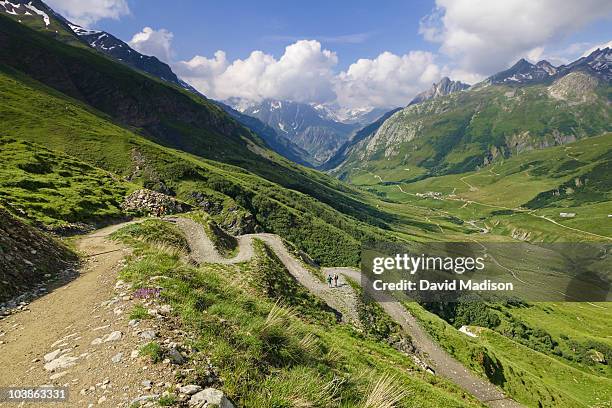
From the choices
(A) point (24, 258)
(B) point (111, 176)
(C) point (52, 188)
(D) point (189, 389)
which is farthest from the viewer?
(B) point (111, 176)

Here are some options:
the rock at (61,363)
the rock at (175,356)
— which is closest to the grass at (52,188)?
the rock at (61,363)

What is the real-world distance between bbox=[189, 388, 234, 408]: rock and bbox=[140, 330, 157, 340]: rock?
2825 mm

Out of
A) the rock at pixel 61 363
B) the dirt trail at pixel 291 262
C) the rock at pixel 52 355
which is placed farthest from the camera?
the dirt trail at pixel 291 262

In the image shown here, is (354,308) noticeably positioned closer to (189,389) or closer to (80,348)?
(80,348)

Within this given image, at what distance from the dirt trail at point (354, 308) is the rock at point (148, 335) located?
30123 millimetres

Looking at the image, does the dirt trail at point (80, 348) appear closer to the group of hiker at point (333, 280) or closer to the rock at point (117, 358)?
the rock at point (117, 358)

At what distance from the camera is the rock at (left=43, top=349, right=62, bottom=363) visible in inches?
389

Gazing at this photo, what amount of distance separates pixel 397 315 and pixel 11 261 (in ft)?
141

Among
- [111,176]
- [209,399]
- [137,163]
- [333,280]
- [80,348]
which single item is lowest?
[333,280]

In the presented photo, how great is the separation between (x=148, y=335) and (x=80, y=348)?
7.90 feet

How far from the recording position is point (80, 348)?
10070 millimetres

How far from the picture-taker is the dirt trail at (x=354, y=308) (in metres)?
37.7

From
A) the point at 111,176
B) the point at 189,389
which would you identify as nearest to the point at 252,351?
the point at 189,389

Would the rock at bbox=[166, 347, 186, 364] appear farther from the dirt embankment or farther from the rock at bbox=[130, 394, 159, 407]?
the dirt embankment
